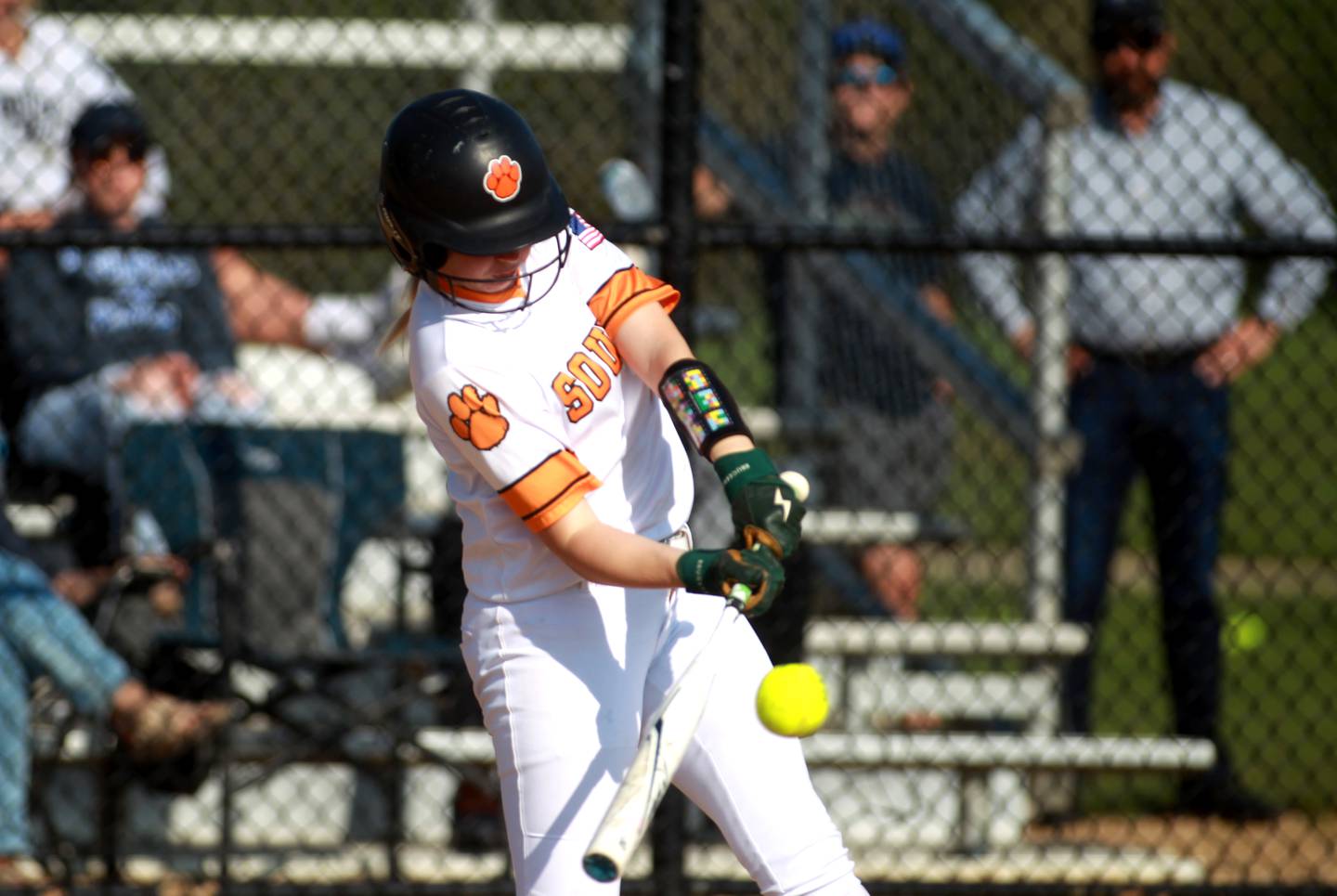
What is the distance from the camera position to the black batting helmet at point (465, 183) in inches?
98.2

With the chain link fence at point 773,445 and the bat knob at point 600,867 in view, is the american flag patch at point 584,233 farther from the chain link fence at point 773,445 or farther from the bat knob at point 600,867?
the bat knob at point 600,867

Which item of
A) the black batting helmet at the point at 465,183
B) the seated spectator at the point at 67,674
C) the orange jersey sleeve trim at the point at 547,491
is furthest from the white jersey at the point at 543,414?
the seated spectator at the point at 67,674

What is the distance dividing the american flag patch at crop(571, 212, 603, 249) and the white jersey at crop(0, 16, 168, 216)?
2.33 m

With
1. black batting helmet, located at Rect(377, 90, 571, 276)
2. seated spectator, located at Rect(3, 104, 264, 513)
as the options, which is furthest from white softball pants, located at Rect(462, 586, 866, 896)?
seated spectator, located at Rect(3, 104, 264, 513)

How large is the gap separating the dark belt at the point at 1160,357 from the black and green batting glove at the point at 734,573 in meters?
2.84

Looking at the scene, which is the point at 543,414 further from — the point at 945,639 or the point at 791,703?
the point at 945,639

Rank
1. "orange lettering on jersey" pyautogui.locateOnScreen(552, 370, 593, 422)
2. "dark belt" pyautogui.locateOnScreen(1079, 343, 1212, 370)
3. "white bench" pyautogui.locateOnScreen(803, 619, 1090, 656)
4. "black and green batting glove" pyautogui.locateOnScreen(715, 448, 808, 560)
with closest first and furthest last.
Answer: "black and green batting glove" pyautogui.locateOnScreen(715, 448, 808, 560)
"orange lettering on jersey" pyautogui.locateOnScreen(552, 370, 593, 422)
"white bench" pyautogui.locateOnScreen(803, 619, 1090, 656)
"dark belt" pyautogui.locateOnScreen(1079, 343, 1212, 370)

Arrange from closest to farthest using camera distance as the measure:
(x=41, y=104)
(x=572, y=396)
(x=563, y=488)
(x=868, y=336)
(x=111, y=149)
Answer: (x=563, y=488) < (x=572, y=396) < (x=111, y=149) < (x=41, y=104) < (x=868, y=336)

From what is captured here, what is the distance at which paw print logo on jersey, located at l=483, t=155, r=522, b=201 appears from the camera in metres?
2.49

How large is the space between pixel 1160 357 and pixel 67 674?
3.11 metres

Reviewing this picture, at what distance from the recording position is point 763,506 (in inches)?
93.0

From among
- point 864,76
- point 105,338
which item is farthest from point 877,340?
point 105,338

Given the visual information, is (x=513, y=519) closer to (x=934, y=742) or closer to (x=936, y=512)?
(x=934, y=742)

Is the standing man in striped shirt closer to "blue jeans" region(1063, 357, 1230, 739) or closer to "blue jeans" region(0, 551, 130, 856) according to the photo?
"blue jeans" region(1063, 357, 1230, 739)
